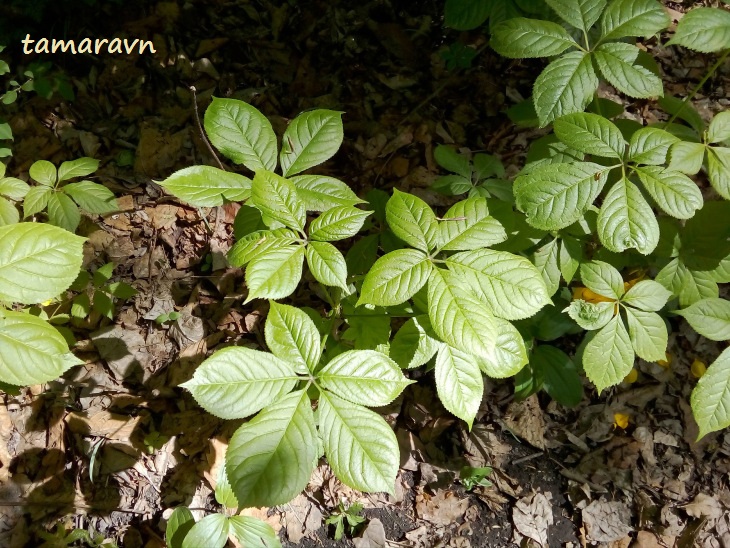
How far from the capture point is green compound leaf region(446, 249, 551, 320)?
1381 mm

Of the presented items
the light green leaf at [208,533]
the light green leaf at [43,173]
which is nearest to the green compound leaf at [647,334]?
the light green leaf at [208,533]

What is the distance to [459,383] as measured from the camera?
1.51 m

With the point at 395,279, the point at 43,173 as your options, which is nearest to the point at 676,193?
the point at 395,279

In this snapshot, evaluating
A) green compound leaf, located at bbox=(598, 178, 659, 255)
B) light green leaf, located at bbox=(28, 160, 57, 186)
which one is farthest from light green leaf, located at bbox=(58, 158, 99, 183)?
green compound leaf, located at bbox=(598, 178, 659, 255)

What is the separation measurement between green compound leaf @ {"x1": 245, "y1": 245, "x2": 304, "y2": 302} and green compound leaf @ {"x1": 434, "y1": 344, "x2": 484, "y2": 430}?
50 centimetres

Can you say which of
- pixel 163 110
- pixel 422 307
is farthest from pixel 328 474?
pixel 163 110

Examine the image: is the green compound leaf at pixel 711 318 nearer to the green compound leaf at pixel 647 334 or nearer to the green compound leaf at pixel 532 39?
the green compound leaf at pixel 647 334

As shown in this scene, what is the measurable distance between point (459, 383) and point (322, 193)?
0.75m

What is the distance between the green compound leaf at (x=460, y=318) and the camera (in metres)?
1.29

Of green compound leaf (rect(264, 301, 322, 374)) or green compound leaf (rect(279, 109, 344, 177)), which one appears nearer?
green compound leaf (rect(264, 301, 322, 374))

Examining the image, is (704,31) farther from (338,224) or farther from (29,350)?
(29,350)

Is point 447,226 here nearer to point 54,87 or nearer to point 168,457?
point 168,457

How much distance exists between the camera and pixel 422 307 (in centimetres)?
163

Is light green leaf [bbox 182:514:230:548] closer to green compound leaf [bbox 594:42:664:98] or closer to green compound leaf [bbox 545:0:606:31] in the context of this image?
green compound leaf [bbox 594:42:664:98]
